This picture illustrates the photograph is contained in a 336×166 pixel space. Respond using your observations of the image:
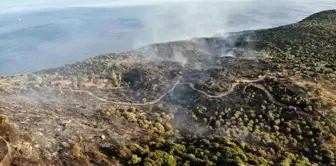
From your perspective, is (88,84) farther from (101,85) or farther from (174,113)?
(174,113)

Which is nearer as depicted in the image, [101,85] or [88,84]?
[88,84]

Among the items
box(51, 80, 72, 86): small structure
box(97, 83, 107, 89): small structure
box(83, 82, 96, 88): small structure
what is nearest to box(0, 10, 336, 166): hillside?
box(97, 83, 107, 89): small structure

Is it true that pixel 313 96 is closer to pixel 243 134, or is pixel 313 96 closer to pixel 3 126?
pixel 243 134

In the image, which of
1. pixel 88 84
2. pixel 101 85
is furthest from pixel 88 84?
pixel 101 85

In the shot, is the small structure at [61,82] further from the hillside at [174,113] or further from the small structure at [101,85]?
the small structure at [101,85]

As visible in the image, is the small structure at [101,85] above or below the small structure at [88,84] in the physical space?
below

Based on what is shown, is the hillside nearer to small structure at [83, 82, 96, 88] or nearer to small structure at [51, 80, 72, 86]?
small structure at [51, 80, 72, 86]

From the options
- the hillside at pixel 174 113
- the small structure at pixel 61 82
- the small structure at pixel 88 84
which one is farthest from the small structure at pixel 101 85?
the small structure at pixel 61 82

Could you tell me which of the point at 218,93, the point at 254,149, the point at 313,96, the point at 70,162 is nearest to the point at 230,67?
the point at 218,93

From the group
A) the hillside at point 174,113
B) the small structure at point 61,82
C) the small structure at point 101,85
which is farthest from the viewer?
the small structure at point 101,85
